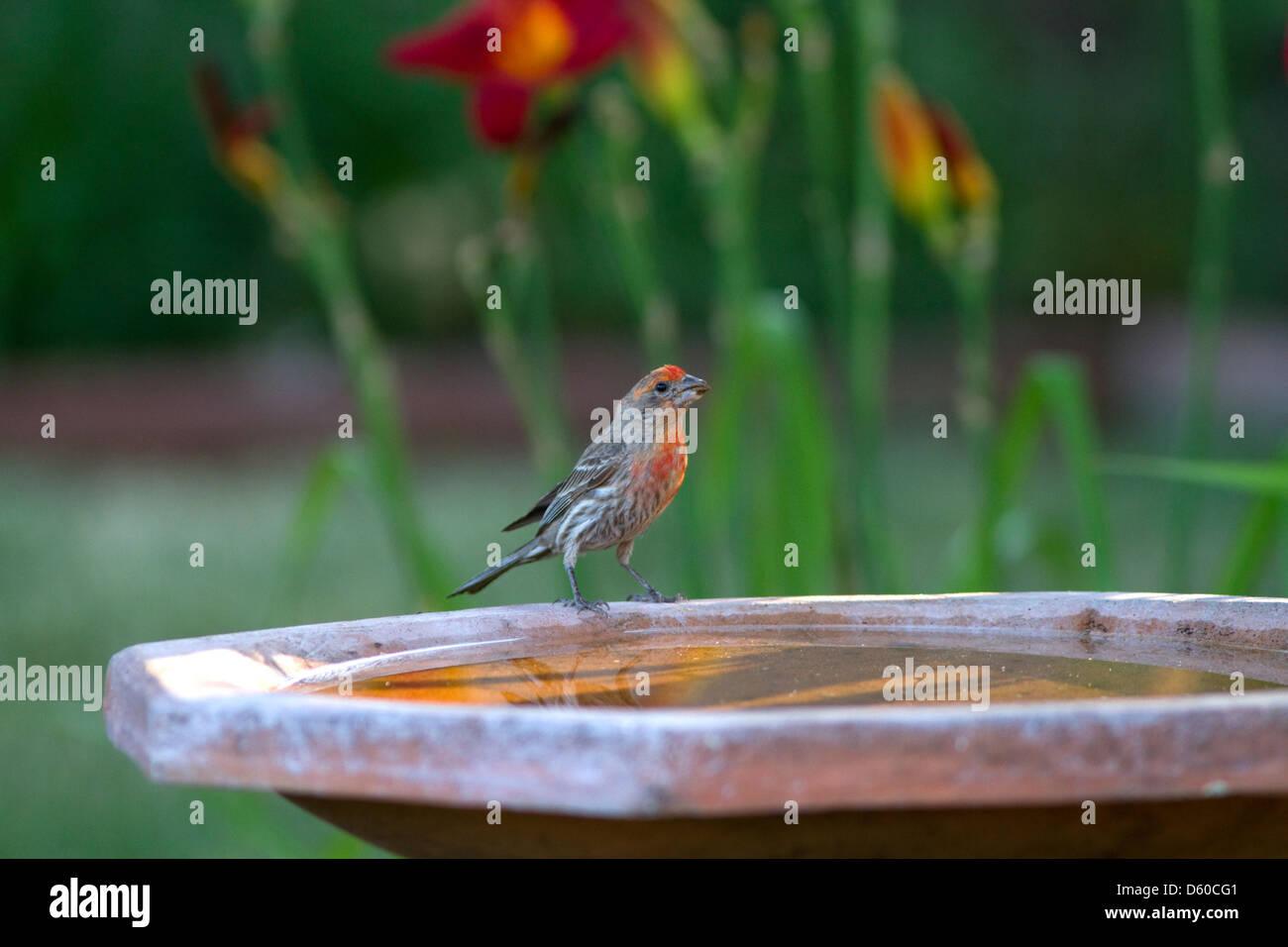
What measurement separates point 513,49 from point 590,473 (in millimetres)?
538

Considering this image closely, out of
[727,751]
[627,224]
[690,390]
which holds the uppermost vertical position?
[627,224]

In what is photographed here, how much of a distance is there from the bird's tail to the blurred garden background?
0.33m

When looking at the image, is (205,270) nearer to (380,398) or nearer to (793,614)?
(380,398)

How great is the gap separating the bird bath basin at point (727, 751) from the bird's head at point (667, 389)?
0.45m

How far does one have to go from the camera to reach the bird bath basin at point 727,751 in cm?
97

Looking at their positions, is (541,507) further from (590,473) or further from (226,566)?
(226,566)

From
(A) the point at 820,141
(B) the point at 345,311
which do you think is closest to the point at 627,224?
(A) the point at 820,141

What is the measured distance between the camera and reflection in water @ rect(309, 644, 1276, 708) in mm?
1364

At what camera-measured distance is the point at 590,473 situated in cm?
189

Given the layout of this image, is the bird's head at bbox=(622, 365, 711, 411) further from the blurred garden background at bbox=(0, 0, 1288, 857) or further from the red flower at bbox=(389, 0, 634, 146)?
the red flower at bbox=(389, 0, 634, 146)

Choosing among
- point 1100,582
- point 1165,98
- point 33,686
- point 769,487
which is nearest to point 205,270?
point 33,686

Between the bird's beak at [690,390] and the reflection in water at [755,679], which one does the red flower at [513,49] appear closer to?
the bird's beak at [690,390]

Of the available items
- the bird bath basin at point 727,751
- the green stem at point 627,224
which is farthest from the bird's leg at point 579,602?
the green stem at point 627,224

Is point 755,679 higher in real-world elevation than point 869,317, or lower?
lower
